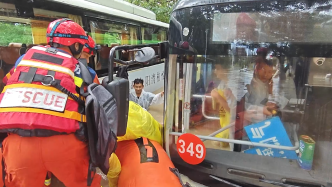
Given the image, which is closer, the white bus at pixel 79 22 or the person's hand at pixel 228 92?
the person's hand at pixel 228 92

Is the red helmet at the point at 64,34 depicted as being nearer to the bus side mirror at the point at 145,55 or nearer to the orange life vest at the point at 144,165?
the bus side mirror at the point at 145,55

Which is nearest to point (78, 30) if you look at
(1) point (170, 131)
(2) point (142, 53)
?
(2) point (142, 53)

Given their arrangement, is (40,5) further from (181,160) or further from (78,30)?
(181,160)

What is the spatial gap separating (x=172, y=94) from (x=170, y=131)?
0.34 m

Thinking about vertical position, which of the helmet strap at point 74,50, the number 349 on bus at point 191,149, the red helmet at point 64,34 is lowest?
the number 349 on bus at point 191,149

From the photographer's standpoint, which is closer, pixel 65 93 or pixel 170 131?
pixel 65 93

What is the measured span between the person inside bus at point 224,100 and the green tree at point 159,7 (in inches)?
470

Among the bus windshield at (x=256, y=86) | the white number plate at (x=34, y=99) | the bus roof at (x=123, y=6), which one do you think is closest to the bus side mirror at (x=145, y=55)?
the bus windshield at (x=256, y=86)

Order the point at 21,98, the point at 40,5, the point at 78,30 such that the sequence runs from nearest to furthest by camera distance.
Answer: the point at 21,98 → the point at 78,30 → the point at 40,5

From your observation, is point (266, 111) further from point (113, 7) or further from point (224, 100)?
point (113, 7)

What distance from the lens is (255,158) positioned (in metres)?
1.93

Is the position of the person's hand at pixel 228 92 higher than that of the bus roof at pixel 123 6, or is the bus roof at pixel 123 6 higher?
the bus roof at pixel 123 6

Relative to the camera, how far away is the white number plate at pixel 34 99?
62.5 inches

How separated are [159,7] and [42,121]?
12861 mm
